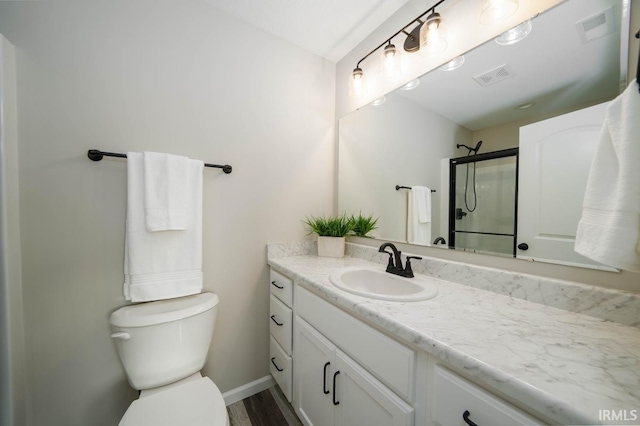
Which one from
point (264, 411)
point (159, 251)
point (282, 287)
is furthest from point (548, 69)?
A: point (264, 411)

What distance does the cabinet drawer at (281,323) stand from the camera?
1263 millimetres

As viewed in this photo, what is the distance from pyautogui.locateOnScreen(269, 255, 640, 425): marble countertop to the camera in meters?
0.40

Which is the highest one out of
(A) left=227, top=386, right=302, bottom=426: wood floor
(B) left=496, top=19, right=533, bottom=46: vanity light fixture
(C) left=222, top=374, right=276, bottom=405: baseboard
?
(B) left=496, top=19, right=533, bottom=46: vanity light fixture

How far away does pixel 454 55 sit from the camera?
1.11 metres

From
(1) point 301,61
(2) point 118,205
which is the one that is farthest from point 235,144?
(1) point 301,61

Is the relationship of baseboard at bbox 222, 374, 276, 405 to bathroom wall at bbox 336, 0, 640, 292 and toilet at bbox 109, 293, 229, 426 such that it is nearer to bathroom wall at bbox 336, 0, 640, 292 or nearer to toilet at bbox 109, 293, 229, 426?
toilet at bbox 109, 293, 229, 426

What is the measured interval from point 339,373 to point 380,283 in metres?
0.48

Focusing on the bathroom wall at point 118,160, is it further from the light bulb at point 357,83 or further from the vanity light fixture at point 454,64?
the vanity light fixture at point 454,64

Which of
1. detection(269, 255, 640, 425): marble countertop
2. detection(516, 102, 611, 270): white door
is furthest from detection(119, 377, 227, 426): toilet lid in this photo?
detection(516, 102, 611, 270): white door

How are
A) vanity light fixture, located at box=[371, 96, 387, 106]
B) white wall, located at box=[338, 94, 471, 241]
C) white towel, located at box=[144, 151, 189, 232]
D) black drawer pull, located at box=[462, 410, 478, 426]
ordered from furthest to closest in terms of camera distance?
vanity light fixture, located at box=[371, 96, 387, 106], white wall, located at box=[338, 94, 471, 241], white towel, located at box=[144, 151, 189, 232], black drawer pull, located at box=[462, 410, 478, 426]

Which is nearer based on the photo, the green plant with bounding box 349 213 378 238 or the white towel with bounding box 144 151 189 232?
the white towel with bounding box 144 151 189 232

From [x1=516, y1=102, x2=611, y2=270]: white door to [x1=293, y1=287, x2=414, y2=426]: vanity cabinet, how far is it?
0.67m

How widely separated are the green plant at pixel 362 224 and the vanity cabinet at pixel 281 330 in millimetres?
612

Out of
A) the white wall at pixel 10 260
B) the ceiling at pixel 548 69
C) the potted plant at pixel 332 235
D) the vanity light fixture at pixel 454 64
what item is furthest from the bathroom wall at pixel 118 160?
the ceiling at pixel 548 69
